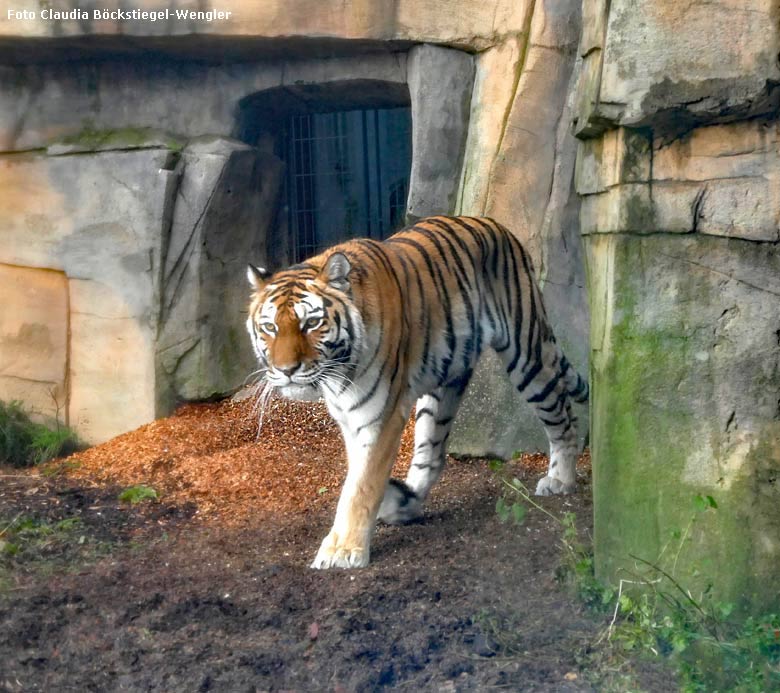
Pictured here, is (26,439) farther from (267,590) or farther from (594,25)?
(594,25)

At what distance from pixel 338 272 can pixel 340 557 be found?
1.10m

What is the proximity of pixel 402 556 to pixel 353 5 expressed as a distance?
2975mm

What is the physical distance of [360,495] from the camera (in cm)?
408

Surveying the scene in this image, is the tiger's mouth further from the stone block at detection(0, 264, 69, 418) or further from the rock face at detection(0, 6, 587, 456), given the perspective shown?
the stone block at detection(0, 264, 69, 418)

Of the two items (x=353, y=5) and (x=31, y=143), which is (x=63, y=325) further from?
→ (x=353, y=5)

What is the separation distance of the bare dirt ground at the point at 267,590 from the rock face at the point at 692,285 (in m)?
0.49

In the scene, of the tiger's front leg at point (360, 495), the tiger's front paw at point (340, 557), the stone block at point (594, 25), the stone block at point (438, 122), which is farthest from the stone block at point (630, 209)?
the stone block at point (438, 122)

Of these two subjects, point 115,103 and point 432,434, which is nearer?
point 432,434

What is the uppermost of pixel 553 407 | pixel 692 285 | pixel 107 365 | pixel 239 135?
pixel 239 135

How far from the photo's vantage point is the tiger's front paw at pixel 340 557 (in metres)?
3.97

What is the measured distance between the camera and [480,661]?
3.13m

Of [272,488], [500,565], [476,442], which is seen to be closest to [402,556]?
[500,565]

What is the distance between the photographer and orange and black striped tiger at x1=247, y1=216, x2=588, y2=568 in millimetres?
4090

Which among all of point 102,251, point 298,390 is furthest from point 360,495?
point 102,251
